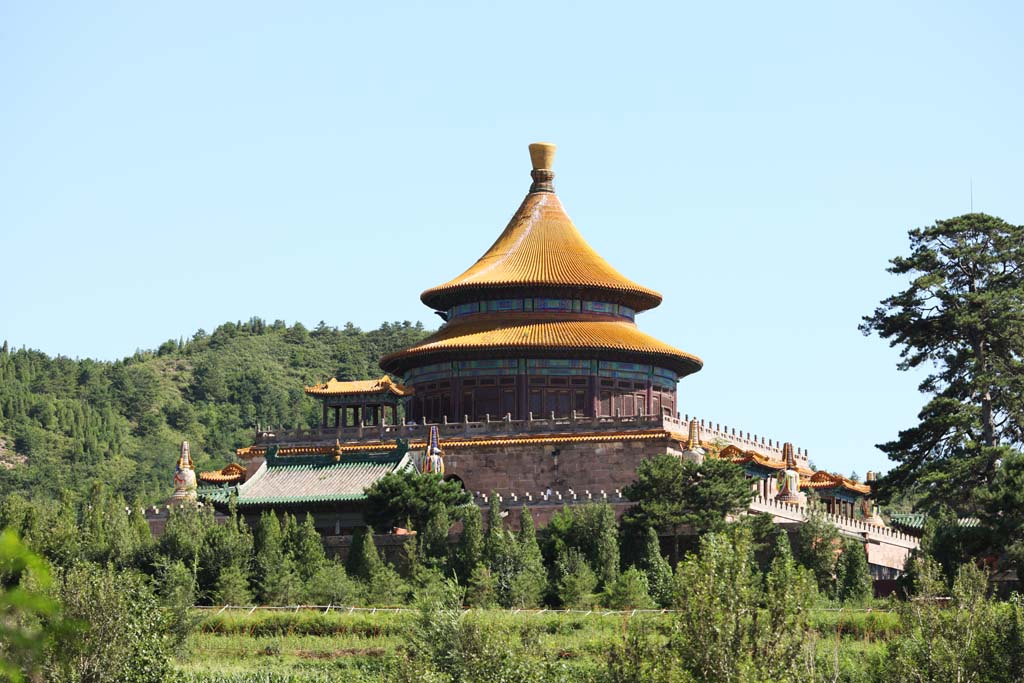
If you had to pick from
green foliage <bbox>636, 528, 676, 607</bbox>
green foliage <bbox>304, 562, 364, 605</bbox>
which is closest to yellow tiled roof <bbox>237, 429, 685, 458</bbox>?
green foliage <bbox>636, 528, 676, 607</bbox>

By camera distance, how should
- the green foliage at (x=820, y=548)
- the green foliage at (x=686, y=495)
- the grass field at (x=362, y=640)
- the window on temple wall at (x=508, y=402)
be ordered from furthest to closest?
the window on temple wall at (x=508, y=402), the green foliage at (x=686, y=495), the green foliage at (x=820, y=548), the grass field at (x=362, y=640)

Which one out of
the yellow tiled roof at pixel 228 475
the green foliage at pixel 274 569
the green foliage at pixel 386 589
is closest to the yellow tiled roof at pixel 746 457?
the green foliage at pixel 386 589

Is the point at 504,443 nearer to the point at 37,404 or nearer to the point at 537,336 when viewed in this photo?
the point at 537,336

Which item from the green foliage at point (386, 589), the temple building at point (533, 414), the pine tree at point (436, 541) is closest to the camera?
the green foliage at point (386, 589)

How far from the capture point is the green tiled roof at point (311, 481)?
62.9 m

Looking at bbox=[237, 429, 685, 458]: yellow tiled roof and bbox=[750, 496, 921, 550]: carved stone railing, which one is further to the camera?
bbox=[237, 429, 685, 458]: yellow tiled roof

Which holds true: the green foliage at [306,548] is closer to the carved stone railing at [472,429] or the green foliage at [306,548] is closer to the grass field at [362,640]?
the grass field at [362,640]

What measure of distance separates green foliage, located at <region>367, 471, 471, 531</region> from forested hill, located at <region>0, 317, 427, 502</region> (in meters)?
38.5

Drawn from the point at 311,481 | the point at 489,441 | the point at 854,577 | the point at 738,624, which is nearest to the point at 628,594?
the point at 854,577

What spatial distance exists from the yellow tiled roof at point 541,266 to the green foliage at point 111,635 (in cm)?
3141

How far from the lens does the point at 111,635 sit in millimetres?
42031

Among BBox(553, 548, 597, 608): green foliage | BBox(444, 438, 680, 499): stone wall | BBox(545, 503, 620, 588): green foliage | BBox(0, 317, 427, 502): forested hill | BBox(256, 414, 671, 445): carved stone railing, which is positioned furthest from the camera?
BBox(0, 317, 427, 502): forested hill

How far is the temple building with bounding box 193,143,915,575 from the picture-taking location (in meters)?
64.9

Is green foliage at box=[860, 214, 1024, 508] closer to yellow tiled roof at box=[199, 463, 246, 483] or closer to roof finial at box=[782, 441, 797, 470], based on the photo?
roof finial at box=[782, 441, 797, 470]
